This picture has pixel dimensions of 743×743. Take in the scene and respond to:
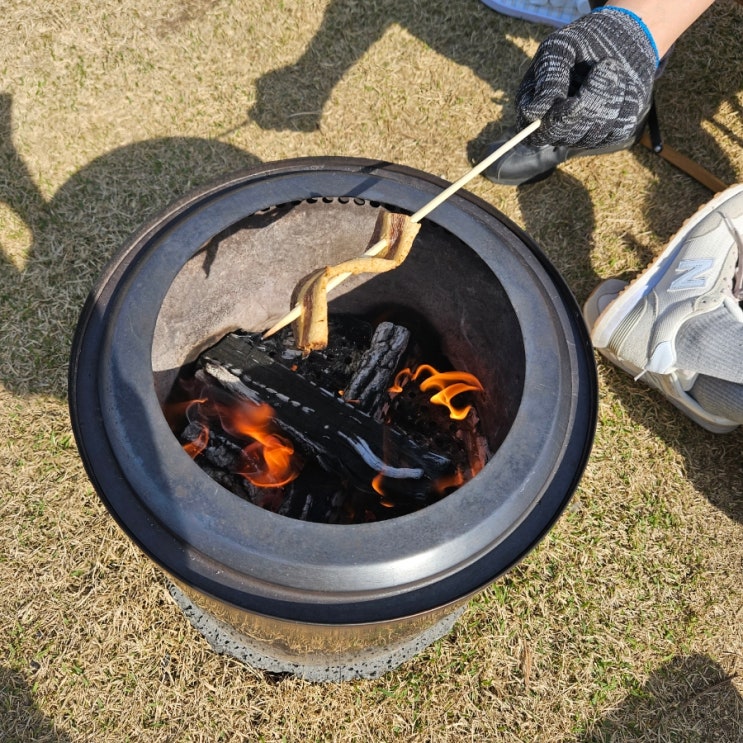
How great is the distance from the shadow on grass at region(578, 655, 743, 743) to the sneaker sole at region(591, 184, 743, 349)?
1328 mm

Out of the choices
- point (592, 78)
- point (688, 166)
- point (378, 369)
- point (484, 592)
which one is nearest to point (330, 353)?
point (378, 369)

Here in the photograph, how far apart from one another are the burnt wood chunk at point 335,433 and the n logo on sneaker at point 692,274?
140 centimetres

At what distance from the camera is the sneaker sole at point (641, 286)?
2738mm

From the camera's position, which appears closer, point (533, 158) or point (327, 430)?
point (327, 430)

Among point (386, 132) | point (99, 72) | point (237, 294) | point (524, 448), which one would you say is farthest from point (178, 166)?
point (524, 448)

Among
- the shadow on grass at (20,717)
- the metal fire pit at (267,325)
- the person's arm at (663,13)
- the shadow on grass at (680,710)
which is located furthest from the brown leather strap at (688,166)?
the shadow on grass at (20,717)

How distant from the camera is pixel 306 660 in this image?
210 centimetres

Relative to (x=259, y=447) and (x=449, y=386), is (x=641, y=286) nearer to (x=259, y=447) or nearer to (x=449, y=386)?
(x=449, y=386)

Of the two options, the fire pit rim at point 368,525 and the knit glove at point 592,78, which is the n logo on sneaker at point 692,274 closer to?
the knit glove at point 592,78

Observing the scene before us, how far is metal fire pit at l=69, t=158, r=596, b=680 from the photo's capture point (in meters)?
1.42

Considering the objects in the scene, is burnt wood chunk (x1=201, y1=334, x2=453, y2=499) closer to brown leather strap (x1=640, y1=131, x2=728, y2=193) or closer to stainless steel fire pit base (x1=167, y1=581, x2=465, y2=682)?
stainless steel fire pit base (x1=167, y1=581, x2=465, y2=682)

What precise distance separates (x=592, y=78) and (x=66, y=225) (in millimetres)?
2457

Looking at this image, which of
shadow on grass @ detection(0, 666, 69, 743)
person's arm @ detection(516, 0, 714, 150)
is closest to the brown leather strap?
person's arm @ detection(516, 0, 714, 150)

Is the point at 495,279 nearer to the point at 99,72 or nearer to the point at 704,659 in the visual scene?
the point at 704,659
